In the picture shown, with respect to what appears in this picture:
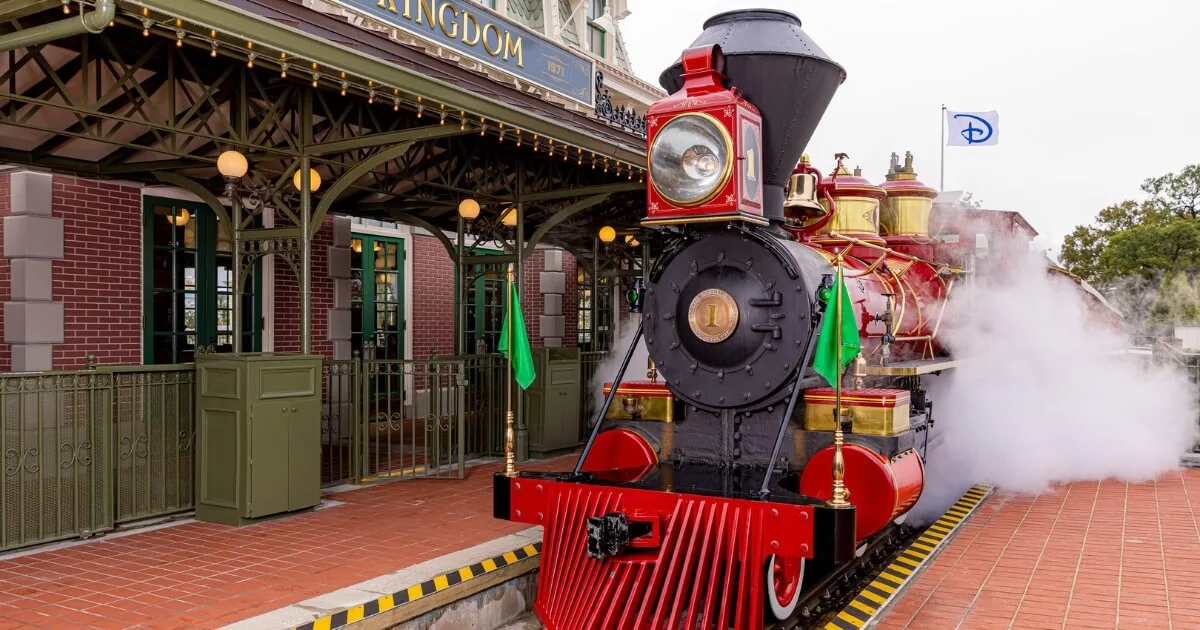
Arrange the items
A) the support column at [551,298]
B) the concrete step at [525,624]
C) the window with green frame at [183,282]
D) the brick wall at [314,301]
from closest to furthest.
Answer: the concrete step at [525,624] → the window with green frame at [183,282] → the brick wall at [314,301] → the support column at [551,298]

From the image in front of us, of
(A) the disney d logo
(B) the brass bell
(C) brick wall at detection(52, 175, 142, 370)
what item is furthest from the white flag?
(C) brick wall at detection(52, 175, 142, 370)

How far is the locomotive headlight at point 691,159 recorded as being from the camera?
167 inches

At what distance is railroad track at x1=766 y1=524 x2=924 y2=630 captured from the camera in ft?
14.8

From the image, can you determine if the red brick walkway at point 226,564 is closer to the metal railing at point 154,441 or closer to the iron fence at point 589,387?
the metal railing at point 154,441

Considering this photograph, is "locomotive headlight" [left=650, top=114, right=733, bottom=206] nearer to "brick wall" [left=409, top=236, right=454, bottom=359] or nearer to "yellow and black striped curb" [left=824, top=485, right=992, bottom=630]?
"yellow and black striped curb" [left=824, top=485, right=992, bottom=630]

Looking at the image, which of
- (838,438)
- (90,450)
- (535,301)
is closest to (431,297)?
(535,301)

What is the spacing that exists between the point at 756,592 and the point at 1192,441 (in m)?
8.67

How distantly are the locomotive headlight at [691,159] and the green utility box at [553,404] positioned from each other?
15.9 feet

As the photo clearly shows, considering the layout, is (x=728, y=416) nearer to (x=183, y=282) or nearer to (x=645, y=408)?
(x=645, y=408)

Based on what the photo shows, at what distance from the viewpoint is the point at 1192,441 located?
31.7ft

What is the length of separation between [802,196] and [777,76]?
141cm

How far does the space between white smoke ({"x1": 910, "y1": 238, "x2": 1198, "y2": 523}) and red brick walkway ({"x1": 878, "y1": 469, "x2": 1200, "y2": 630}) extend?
0.59 metres

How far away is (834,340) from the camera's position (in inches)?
154

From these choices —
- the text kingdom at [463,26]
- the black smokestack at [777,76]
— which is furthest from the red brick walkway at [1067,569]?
the text kingdom at [463,26]
